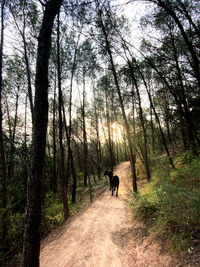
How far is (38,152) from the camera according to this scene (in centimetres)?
205

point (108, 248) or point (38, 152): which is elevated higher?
point (38, 152)

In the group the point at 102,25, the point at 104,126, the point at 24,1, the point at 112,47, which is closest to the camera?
the point at 24,1

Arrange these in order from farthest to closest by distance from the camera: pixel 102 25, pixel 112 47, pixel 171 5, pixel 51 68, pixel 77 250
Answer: pixel 51 68, pixel 112 47, pixel 102 25, pixel 171 5, pixel 77 250

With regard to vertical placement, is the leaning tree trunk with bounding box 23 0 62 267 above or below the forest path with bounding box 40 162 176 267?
above

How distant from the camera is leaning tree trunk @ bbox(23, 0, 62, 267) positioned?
1.84m

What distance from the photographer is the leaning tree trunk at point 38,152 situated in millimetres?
1843

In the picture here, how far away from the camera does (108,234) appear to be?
11.9ft

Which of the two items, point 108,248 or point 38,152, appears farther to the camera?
point 108,248

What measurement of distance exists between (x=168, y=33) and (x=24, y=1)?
7311 mm

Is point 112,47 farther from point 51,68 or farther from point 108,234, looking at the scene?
point 108,234

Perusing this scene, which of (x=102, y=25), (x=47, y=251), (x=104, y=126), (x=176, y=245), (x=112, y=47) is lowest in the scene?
(x=47, y=251)

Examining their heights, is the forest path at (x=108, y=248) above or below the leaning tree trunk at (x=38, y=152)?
below

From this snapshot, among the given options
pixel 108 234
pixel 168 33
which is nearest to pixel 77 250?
pixel 108 234

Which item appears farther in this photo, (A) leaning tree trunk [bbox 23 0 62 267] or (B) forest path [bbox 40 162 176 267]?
(B) forest path [bbox 40 162 176 267]
